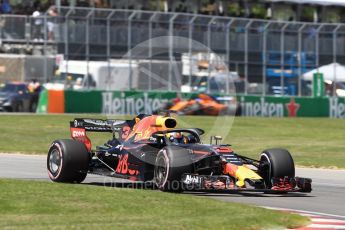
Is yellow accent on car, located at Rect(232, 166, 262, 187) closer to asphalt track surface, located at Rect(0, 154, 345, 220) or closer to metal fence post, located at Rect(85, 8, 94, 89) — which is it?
asphalt track surface, located at Rect(0, 154, 345, 220)

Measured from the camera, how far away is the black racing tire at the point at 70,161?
16.2 meters

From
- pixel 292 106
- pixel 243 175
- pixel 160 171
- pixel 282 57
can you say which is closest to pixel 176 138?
pixel 160 171

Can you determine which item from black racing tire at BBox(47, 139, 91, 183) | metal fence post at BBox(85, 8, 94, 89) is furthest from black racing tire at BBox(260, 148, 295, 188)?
metal fence post at BBox(85, 8, 94, 89)

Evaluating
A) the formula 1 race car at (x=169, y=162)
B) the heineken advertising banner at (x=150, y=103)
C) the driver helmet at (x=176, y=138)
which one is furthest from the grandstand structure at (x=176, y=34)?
the driver helmet at (x=176, y=138)

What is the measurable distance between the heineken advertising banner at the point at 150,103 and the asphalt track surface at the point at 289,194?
1808cm

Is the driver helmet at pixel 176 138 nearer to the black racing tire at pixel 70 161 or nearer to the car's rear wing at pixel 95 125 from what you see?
the black racing tire at pixel 70 161

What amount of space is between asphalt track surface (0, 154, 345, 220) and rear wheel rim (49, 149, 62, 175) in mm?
938

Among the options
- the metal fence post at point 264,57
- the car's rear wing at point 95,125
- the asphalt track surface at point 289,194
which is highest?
the metal fence post at point 264,57

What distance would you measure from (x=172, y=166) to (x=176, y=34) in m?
29.2

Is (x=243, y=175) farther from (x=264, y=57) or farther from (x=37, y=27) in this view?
(x=264, y=57)

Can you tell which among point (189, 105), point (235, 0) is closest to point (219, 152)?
point (189, 105)

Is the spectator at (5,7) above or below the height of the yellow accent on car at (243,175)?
above

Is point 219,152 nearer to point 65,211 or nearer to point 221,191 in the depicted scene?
point 221,191

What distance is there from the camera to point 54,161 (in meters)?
16.6
